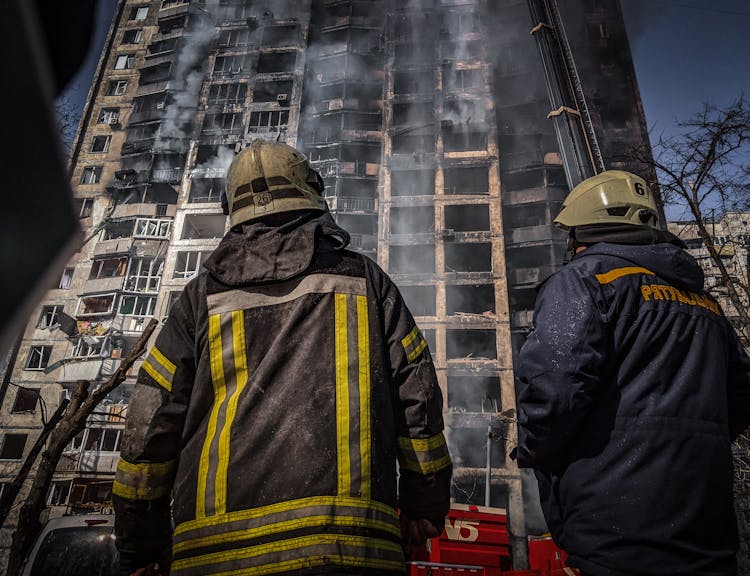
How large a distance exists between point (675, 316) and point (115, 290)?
128ft

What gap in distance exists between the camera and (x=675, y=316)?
250cm

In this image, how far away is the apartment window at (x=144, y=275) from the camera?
35875mm

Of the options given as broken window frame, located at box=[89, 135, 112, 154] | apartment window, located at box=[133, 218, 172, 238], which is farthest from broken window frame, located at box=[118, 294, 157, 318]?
broken window frame, located at box=[89, 135, 112, 154]

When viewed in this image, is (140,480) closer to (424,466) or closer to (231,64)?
(424,466)

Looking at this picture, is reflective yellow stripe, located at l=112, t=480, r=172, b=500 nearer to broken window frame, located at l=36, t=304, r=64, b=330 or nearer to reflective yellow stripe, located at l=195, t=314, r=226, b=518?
reflective yellow stripe, located at l=195, t=314, r=226, b=518

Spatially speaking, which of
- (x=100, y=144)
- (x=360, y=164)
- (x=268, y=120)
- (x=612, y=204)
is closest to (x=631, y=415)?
(x=612, y=204)

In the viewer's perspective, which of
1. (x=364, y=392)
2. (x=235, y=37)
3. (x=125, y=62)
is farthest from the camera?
(x=125, y=62)

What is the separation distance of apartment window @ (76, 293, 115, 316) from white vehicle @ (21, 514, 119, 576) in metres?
31.7

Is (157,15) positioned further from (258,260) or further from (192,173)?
(258,260)

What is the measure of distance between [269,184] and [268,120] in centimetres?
4178

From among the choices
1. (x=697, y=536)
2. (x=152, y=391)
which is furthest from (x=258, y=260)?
(x=697, y=536)

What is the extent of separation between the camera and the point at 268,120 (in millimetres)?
41094

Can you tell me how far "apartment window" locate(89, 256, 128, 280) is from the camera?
122 ft

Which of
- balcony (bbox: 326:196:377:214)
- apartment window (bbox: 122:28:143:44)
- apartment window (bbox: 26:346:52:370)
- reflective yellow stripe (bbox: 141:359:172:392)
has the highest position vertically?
apartment window (bbox: 122:28:143:44)
